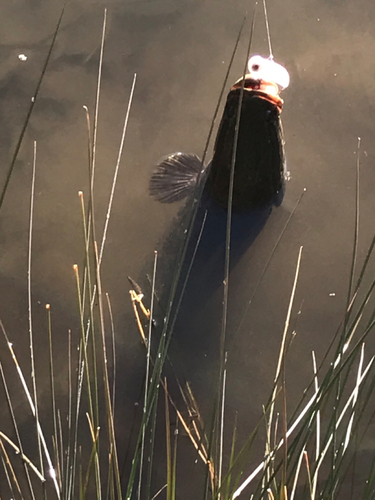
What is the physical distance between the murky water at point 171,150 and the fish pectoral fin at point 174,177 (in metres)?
0.03

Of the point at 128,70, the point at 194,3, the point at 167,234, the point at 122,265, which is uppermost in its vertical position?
the point at 194,3

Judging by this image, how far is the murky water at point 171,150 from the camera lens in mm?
1244

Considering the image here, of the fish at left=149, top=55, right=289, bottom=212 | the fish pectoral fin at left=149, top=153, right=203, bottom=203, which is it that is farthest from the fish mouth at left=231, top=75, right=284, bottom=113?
the fish pectoral fin at left=149, top=153, right=203, bottom=203

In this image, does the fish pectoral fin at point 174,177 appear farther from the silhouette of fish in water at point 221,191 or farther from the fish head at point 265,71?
the fish head at point 265,71

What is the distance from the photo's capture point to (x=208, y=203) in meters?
1.37

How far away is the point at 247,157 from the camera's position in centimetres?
Result: 123

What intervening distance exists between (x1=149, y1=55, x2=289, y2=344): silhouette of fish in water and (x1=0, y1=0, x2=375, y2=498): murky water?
0.03 meters

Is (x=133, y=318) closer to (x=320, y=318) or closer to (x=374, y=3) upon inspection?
(x=320, y=318)

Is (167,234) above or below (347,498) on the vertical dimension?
above

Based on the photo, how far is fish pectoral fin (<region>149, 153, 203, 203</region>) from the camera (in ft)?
4.52

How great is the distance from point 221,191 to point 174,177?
0.48ft

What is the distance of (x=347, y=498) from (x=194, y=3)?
1477 millimetres

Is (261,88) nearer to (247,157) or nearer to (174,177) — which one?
(247,157)

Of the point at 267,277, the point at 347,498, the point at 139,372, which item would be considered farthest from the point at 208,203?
the point at 347,498
